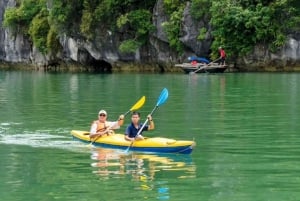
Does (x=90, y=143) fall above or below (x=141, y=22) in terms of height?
below

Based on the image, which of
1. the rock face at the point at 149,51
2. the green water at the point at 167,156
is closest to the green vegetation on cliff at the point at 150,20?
the rock face at the point at 149,51

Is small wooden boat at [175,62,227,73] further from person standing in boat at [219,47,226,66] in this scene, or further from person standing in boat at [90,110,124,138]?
person standing in boat at [90,110,124,138]

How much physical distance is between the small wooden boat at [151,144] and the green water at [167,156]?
181 millimetres

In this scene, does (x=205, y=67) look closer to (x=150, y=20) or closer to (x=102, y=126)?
(x=150, y=20)

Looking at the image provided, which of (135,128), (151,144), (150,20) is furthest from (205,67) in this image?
(151,144)

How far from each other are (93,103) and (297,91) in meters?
8.29

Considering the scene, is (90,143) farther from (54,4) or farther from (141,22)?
(54,4)

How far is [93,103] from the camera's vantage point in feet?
86.0

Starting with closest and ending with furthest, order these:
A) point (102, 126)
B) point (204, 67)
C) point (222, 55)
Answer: point (102, 126), point (204, 67), point (222, 55)

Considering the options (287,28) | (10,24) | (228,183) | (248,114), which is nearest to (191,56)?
(287,28)

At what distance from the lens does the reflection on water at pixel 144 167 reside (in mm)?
11086

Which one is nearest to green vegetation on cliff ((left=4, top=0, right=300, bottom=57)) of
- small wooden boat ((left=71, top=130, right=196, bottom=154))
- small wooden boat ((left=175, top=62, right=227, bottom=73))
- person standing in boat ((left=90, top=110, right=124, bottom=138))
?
small wooden boat ((left=175, top=62, right=227, bottom=73))

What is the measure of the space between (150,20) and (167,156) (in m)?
44.6

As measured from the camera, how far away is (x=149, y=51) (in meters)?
58.7
